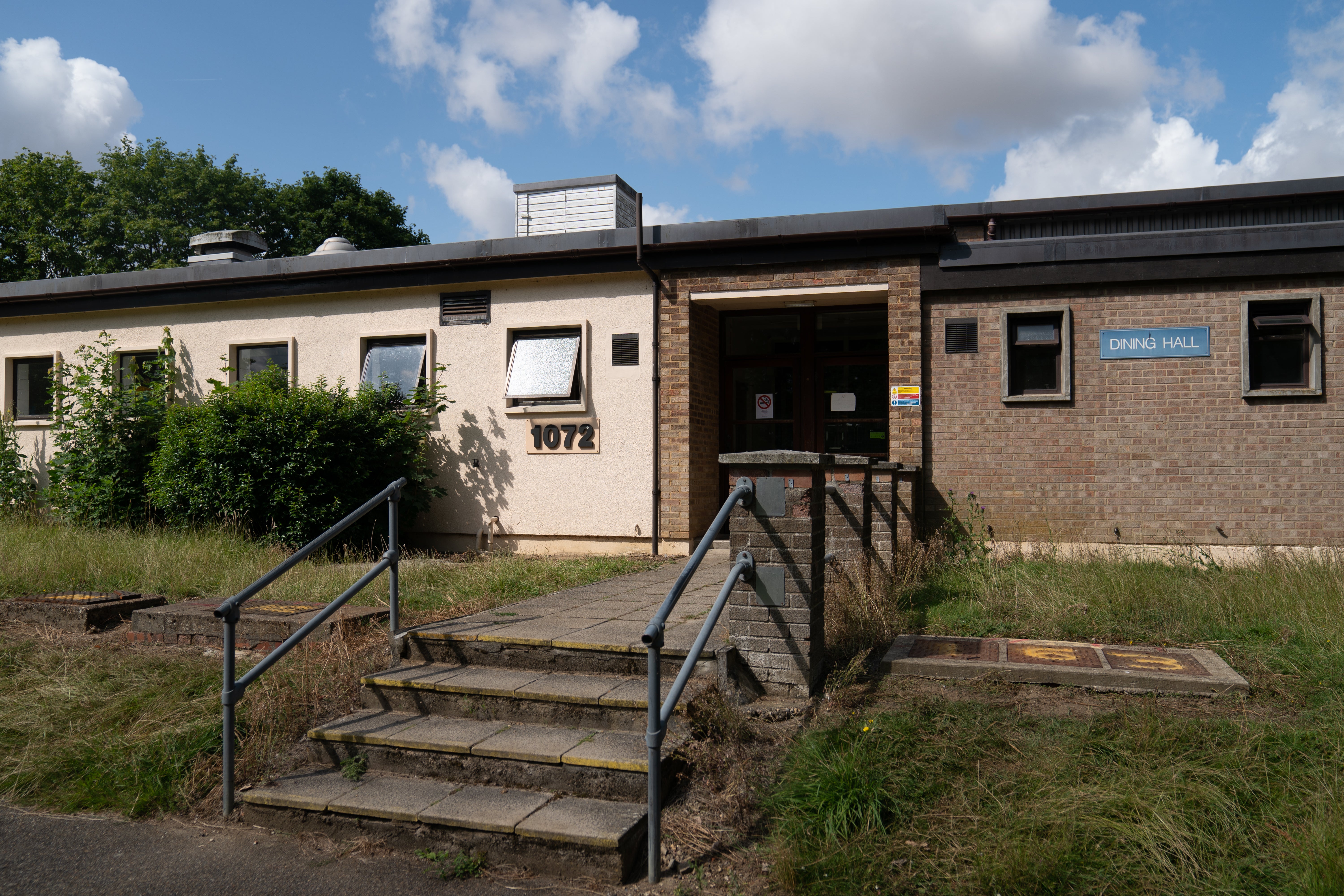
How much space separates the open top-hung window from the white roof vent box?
6.46ft

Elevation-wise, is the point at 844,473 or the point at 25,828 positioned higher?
the point at 844,473

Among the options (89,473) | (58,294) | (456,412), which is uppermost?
(58,294)

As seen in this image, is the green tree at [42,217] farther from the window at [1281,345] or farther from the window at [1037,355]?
the window at [1281,345]

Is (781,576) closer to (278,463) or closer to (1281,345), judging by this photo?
(278,463)

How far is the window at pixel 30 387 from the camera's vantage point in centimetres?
1320

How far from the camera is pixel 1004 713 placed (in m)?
4.00

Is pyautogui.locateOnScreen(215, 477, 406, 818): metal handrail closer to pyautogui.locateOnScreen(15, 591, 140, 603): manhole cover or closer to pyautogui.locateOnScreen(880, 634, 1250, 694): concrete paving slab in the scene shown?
pyautogui.locateOnScreen(15, 591, 140, 603): manhole cover

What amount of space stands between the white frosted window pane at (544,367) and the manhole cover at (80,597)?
4761 mm

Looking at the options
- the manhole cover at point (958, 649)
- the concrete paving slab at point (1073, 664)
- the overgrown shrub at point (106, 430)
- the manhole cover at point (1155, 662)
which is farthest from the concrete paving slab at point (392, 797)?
the overgrown shrub at point (106, 430)

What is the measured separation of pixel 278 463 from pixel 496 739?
22.8 ft

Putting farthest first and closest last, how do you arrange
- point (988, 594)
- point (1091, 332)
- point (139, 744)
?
point (1091, 332) → point (988, 594) → point (139, 744)

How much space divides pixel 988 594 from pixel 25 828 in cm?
578

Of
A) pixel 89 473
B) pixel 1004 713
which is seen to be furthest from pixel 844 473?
pixel 89 473

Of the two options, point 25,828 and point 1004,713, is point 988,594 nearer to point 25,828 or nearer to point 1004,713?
point 1004,713
